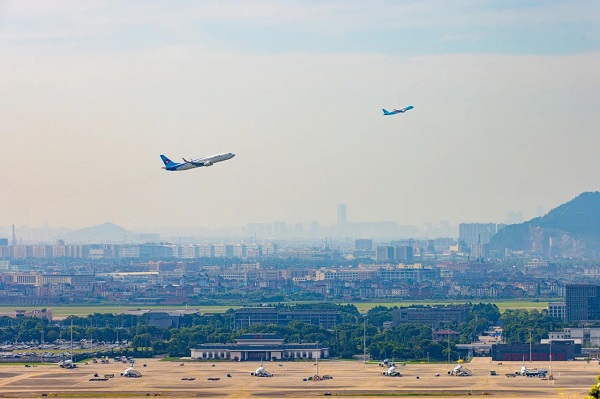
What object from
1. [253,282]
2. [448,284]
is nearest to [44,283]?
[253,282]

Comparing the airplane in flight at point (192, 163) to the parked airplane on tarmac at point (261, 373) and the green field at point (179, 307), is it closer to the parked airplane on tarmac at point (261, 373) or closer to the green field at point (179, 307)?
the parked airplane on tarmac at point (261, 373)

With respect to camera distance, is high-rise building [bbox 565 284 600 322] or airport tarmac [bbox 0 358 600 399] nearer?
airport tarmac [bbox 0 358 600 399]

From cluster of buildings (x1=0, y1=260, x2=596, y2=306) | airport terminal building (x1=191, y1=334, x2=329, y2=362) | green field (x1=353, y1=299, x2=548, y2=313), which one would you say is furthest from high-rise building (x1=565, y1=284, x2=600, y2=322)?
airport terminal building (x1=191, y1=334, x2=329, y2=362)

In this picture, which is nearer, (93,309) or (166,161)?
(166,161)

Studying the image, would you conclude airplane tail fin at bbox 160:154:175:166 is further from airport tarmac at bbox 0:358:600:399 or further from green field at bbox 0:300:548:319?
green field at bbox 0:300:548:319

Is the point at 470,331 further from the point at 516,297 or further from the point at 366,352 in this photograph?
the point at 516,297

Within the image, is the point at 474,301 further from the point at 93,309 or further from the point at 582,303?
the point at 93,309

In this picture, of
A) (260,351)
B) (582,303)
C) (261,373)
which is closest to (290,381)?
(261,373)
